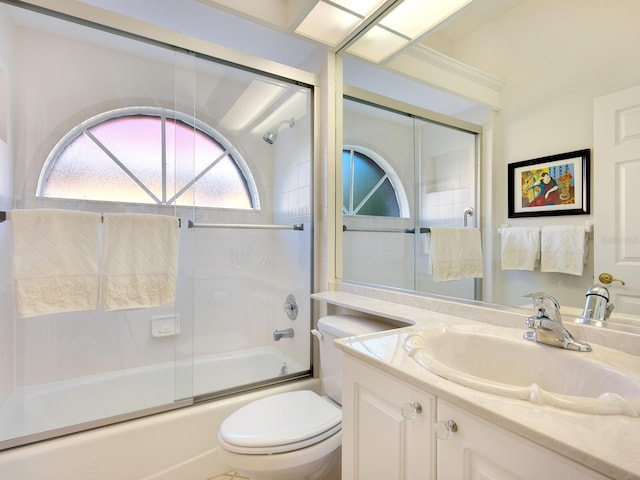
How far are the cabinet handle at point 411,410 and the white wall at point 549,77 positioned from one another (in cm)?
69

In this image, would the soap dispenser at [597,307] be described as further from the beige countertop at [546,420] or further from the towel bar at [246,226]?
the towel bar at [246,226]

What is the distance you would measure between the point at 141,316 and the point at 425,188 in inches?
78.3

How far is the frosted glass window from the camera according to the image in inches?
81.7

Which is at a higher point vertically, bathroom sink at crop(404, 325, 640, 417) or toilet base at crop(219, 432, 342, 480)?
bathroom sink at crop(404, 325, 640, 417)

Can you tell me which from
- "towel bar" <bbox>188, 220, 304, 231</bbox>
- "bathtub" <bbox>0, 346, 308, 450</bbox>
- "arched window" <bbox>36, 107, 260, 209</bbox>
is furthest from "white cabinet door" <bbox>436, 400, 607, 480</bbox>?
"arched window" <bbox>36, 107, 260, 209</bbox>

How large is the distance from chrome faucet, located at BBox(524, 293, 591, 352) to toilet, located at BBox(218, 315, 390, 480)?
0.63m

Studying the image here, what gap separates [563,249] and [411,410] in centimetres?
91

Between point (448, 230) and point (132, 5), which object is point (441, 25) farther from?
point (132, 5)

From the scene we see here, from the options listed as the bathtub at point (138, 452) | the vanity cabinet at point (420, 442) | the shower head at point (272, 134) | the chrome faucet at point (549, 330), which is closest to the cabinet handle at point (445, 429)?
the vanity cabinet at point (420, 442)

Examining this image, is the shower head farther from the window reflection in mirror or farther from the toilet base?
the toilet base

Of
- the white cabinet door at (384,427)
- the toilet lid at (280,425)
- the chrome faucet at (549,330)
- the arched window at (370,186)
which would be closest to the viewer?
the white cabinet door at (384,427)

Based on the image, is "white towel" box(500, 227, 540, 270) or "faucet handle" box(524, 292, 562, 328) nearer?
"faucet handle" box(524, 292, 562, 328)

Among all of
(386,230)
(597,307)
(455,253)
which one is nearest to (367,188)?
(386,230)

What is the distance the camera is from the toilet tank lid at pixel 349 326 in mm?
1342
